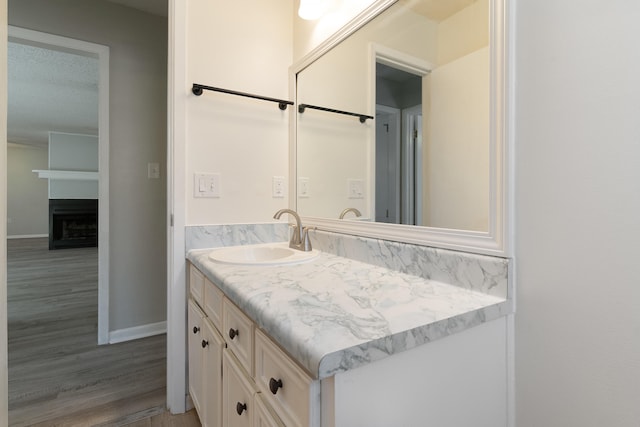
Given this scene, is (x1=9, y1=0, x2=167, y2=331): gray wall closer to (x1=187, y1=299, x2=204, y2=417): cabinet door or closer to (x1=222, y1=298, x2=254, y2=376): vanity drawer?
(x1=187, y1=299, x2=204, y2=417): cabinet door

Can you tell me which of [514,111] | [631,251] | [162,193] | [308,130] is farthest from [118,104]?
[631,251]

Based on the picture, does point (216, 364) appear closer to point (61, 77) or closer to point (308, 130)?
point (308, 130)

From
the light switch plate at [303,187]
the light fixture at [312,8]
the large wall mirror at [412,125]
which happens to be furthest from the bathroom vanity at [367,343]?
the light fixture at [312,8]

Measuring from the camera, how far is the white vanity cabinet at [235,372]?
2.10 ft

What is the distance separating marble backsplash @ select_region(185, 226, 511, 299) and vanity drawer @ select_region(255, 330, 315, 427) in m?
0.53

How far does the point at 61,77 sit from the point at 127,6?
1930 mm

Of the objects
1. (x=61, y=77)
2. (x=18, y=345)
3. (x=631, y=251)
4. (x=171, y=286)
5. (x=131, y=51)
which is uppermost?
(x=61, y=77)

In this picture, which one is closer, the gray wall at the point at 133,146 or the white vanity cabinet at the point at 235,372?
the white vanity cabinet at the point at 235,372

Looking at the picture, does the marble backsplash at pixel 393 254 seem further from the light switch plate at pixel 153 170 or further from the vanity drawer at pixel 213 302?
the light switch plate at pixel 153 170

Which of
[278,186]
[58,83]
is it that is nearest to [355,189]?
[278,186]

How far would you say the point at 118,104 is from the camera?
229 centimetres

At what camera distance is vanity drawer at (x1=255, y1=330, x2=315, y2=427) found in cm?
58

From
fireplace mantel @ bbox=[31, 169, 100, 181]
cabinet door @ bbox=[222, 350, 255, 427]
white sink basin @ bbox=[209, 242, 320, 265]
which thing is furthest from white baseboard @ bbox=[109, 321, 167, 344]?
fireplace mantel @ bbox=[31, 169, 100, 181]

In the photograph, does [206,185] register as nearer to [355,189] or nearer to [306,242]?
[306,242]
